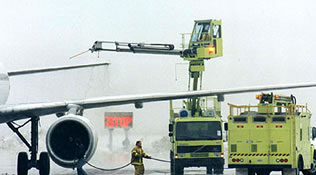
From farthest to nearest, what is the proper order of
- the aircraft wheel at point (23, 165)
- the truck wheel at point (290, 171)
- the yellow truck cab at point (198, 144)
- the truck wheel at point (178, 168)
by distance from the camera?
the yellow truck cab at point (198, 144), the truck wheel at point (178, 168), the truck wheel at point (290, 171), the aircraft wheel at point (23, 165)

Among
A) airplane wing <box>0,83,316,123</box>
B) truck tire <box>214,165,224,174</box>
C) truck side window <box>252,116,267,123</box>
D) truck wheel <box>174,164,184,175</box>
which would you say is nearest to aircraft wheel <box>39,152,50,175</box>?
airplane wing <box>0,83,316,123</box>

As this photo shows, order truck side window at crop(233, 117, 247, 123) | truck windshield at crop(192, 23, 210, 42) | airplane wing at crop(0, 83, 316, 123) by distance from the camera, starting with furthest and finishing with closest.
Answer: truck windshield at crop(192, 23, 210, 42) → truck side window at crop(233, 117, 247, 123) → airplane wing at crop(0, 83, 316, 123)

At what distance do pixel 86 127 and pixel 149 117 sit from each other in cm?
2640

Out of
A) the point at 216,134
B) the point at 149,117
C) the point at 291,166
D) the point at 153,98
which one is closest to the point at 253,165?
the point at 291,166

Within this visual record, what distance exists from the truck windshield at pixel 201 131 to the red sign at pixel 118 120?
11544 millimetres

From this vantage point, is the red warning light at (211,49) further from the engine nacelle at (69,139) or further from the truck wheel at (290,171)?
the engine nacelle at (69,139)

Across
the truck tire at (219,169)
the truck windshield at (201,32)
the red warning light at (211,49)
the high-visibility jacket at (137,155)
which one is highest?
the truck windshield at (201,32)

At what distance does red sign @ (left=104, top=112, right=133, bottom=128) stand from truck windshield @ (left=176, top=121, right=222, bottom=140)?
1154 centimetres

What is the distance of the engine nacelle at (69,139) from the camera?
2042 centimetres

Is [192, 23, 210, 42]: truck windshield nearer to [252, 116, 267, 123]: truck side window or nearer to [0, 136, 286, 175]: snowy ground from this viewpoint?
[0, 136, 286, 175]: snowy ground

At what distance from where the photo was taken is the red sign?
43.6 meters

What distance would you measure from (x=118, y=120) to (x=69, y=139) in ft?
81.9

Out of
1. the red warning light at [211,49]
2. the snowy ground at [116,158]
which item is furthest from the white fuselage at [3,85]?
the red warning light at [211,49]

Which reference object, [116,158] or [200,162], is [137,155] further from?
[116,158]
